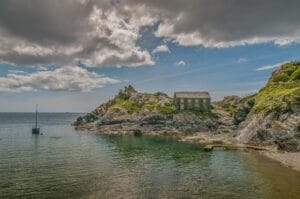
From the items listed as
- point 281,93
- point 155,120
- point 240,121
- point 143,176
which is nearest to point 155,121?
point 155,120

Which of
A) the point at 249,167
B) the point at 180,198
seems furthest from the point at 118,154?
the point at 180,198

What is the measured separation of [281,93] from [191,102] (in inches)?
2877

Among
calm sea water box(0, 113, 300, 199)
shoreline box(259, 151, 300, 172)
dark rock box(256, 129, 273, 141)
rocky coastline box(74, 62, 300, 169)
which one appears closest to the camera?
calm sea water box(0, 113, 300, 199)

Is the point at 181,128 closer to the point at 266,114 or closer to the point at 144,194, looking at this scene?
the point at 266,114

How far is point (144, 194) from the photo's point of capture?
48.4 m

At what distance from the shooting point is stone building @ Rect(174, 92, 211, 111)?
193 meters

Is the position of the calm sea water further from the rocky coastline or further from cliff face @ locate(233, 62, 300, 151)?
the rocky coastline

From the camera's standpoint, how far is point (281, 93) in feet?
421

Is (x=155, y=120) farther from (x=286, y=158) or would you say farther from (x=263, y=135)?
(x=286, y=158)

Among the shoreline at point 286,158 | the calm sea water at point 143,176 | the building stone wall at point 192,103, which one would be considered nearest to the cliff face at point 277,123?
the shoreline at point 286,158

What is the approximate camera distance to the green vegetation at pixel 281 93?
11375cm

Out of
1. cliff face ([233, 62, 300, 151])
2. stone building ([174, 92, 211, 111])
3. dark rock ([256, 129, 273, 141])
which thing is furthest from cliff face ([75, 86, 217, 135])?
dark rock ([256, 129, 273, 141])

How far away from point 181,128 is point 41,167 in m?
110

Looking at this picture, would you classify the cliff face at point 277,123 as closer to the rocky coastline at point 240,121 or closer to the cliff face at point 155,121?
the rocky coastline at point 240,121
